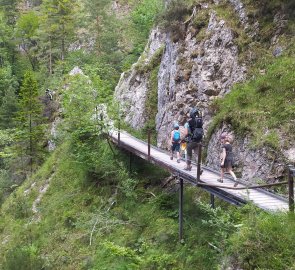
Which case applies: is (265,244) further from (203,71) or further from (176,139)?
(203,71)

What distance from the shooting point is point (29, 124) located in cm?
2748

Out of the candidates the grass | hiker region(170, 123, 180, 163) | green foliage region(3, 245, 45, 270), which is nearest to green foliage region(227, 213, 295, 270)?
the grass

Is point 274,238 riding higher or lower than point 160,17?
lower

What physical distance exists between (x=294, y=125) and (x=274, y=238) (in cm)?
610

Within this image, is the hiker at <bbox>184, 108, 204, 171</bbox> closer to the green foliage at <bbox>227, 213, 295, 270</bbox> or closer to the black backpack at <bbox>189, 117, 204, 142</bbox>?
the black backpack at <bbox>189, 117, 204, 142</bbox>

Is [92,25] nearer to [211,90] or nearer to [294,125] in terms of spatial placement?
[211,90]

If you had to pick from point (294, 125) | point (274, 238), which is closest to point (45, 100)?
point (294, 125)

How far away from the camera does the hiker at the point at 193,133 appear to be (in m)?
12.9

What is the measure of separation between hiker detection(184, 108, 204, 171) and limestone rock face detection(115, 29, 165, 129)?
9.43 metres

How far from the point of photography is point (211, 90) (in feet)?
57.8

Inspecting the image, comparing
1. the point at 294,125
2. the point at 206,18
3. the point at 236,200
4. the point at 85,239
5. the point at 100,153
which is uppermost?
the point at 206,18

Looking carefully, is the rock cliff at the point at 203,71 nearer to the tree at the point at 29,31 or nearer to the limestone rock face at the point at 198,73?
the limestone rock face at the point at 198,73

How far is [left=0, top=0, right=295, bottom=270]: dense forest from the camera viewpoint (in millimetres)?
9695

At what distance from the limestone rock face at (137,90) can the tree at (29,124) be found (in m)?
6.00
